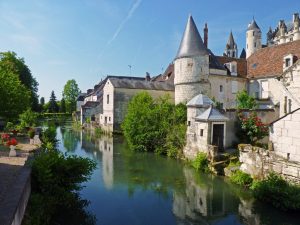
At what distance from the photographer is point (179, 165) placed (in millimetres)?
18031

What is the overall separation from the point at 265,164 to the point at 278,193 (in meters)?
2.45

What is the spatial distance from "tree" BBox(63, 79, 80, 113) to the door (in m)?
61.1

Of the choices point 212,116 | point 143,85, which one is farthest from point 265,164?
point 143,85

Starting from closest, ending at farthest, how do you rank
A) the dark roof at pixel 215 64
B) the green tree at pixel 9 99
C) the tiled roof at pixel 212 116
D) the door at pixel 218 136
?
the tiled roof at pixel 212 116, the door at pixel 218 136, the green tree at pixel 9 99, the dark roof at pixel 215 64

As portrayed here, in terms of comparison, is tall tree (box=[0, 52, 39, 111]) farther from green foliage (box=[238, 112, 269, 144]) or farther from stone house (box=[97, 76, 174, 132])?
green foliage (box=[238, 112, 269, 144])

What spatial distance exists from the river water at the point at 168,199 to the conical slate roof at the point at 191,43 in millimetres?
11413

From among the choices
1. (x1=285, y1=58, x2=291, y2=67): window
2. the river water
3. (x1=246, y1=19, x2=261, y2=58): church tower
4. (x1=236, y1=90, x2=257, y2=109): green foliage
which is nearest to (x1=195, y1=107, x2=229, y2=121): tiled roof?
the river water

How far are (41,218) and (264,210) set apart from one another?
736cm

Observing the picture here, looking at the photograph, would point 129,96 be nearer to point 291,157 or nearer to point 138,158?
point 138,158

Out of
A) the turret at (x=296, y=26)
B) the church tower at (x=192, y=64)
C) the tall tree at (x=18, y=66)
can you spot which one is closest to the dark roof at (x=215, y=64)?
the church tower at (x=192, y=64)

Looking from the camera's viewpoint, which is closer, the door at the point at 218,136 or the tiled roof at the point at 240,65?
the door at the point at 218,136

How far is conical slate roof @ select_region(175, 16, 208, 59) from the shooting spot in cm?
2577

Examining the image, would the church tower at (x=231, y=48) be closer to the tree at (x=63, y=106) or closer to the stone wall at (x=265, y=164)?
the tree at (x=63, y=106)

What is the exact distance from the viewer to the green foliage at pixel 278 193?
10.2 meters
